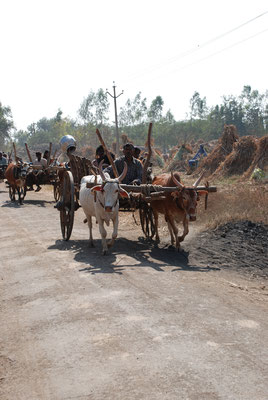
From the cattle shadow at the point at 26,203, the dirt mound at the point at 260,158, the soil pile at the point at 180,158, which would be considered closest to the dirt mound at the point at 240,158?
the dirt mound at the point at 260,158

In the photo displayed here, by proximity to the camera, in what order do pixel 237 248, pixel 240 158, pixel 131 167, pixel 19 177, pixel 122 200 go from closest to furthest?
pixel 237 248, pixel 122 200, pixel 131 167, pixel 19 177, pixel 240 158

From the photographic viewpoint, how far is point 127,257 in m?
8.31

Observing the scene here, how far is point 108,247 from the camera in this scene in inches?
343

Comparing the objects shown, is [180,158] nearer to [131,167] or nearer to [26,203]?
[26,203]

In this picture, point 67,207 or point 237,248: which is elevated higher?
point 67,207

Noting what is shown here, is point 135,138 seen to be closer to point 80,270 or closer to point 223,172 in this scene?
point 223,172

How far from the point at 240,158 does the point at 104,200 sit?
54.4ft

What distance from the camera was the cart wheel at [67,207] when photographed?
970 centimetres

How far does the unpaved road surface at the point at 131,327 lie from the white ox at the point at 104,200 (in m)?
0.53

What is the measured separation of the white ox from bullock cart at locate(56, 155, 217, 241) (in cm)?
25

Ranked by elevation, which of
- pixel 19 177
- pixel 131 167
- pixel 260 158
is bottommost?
pixel 19 177

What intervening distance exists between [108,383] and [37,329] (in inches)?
58.6

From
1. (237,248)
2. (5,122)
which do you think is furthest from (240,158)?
(5,122)

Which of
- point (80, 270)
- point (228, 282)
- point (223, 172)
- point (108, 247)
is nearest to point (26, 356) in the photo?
point (80, 270)
